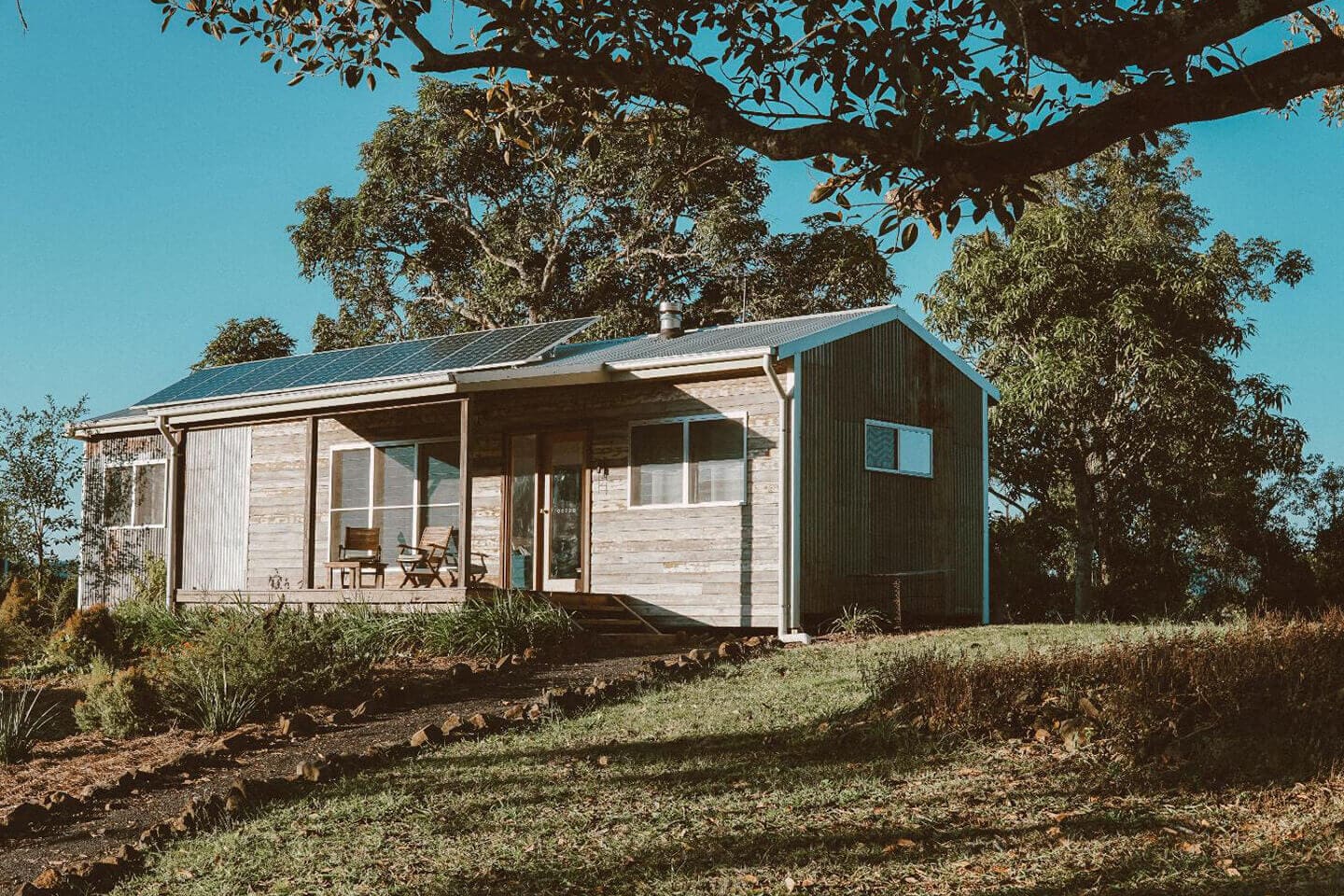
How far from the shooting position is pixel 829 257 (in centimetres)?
3008

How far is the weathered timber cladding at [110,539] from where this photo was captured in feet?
74.0

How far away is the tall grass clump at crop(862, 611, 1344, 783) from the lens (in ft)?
23.9

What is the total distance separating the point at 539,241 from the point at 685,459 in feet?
59.6

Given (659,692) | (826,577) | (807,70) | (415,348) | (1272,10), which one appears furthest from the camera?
(415,348)

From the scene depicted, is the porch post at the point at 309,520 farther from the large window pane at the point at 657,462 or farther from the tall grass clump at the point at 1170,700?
the tall grass clump at the point at 1170,700

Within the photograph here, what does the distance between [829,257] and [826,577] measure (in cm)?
1581

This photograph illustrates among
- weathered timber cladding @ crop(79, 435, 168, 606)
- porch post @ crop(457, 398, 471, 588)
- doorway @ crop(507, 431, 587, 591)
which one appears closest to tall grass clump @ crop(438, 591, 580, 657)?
porch post @ crop(457, 398, 471, 588)

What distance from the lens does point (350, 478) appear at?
1911cm

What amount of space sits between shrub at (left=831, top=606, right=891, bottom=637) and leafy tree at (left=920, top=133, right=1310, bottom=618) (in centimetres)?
774

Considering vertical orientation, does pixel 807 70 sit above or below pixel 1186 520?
above

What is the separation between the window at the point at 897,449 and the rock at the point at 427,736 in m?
8.41

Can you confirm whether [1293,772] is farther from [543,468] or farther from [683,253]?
[683,253]

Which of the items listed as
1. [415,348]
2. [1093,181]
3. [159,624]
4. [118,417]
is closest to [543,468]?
[415,348]

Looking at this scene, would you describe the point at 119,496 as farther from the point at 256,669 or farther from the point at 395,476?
the point at 256,669
